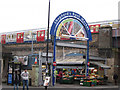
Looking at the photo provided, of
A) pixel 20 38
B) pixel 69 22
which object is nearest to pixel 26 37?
pixel 20 38

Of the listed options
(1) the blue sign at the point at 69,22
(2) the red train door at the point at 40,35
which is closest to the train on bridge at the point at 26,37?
(2) the red train door at the point at 40,35

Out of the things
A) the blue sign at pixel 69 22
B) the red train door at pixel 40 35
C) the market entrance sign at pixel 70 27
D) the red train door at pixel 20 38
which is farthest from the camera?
the red train door at pixel 20 38

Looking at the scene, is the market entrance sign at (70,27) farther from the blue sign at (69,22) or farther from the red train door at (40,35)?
the red train door at (40,35)

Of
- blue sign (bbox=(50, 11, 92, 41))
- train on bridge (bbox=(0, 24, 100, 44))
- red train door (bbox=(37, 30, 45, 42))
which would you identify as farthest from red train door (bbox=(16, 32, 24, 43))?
blue sign (bbox=(50, 11, 92, 41))

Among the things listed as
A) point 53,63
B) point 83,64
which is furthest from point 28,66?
point 83,64

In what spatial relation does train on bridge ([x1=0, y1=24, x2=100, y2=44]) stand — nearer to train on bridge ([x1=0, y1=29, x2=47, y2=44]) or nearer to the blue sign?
train on bridge ([x1=0, y1=29, x2=47, y2=44])

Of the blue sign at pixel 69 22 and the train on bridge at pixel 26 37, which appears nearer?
the blue sign at pixel 69 22

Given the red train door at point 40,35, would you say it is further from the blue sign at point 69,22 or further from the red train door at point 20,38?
the blue sign at point 69,22

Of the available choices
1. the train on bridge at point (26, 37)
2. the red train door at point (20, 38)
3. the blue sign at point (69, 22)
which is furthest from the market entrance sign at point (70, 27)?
the red train door at point (20, 38)

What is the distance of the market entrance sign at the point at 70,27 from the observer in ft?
84.7

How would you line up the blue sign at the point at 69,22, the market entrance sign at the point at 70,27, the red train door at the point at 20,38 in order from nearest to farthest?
1. the blue sign at the point at 69,22
2. the market entrance sign at the point at 70,27
3. the red train door at the point at 20,38

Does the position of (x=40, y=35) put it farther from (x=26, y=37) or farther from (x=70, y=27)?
(x=70, y=27)

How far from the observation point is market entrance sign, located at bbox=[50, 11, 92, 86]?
2583cm

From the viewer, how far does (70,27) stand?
27672 mm
